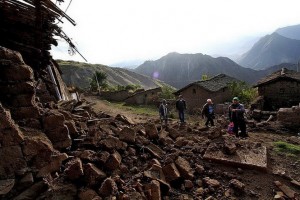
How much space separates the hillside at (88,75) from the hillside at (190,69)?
75.8ft

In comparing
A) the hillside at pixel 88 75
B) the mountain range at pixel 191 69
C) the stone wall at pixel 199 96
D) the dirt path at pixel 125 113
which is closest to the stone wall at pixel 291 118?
the dirt path at pixel 125 113

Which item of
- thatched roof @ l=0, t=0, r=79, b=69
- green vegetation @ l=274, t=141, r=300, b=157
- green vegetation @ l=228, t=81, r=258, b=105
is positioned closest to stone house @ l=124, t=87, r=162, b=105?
green vegetation @ l=228, t=81, r=258, b=105

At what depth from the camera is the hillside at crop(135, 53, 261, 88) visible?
147 m

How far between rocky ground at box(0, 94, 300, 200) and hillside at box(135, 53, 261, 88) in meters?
137

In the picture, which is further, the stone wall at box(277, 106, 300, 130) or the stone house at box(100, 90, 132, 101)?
the stone house at box(100, 90, 132, 101)

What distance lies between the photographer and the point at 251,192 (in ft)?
22.7

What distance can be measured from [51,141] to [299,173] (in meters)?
6.74

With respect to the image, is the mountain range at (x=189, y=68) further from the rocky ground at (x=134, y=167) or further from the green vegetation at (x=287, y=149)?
the rocky ground at (x=134, y=167)

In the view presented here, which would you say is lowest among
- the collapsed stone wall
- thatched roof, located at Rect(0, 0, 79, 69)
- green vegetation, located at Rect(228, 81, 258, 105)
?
green vegetation, located at Rect(228, 81, 258, 105)

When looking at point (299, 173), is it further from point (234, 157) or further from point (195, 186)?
point (195, 186)

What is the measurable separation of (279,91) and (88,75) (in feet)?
301

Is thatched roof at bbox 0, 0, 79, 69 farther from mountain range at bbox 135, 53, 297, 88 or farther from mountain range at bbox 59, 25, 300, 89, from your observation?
mountain range at bbox 135, 53, 297, 88

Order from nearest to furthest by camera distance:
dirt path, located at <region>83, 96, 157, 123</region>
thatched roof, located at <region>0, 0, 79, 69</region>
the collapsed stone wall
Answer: the collapsed stone wall, thatched roof, located at <region>0, 0, 79, 69</region>, dirt path, located at <region>83, 96, 157, 123</region>

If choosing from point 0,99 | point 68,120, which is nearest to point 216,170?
point 68,120
